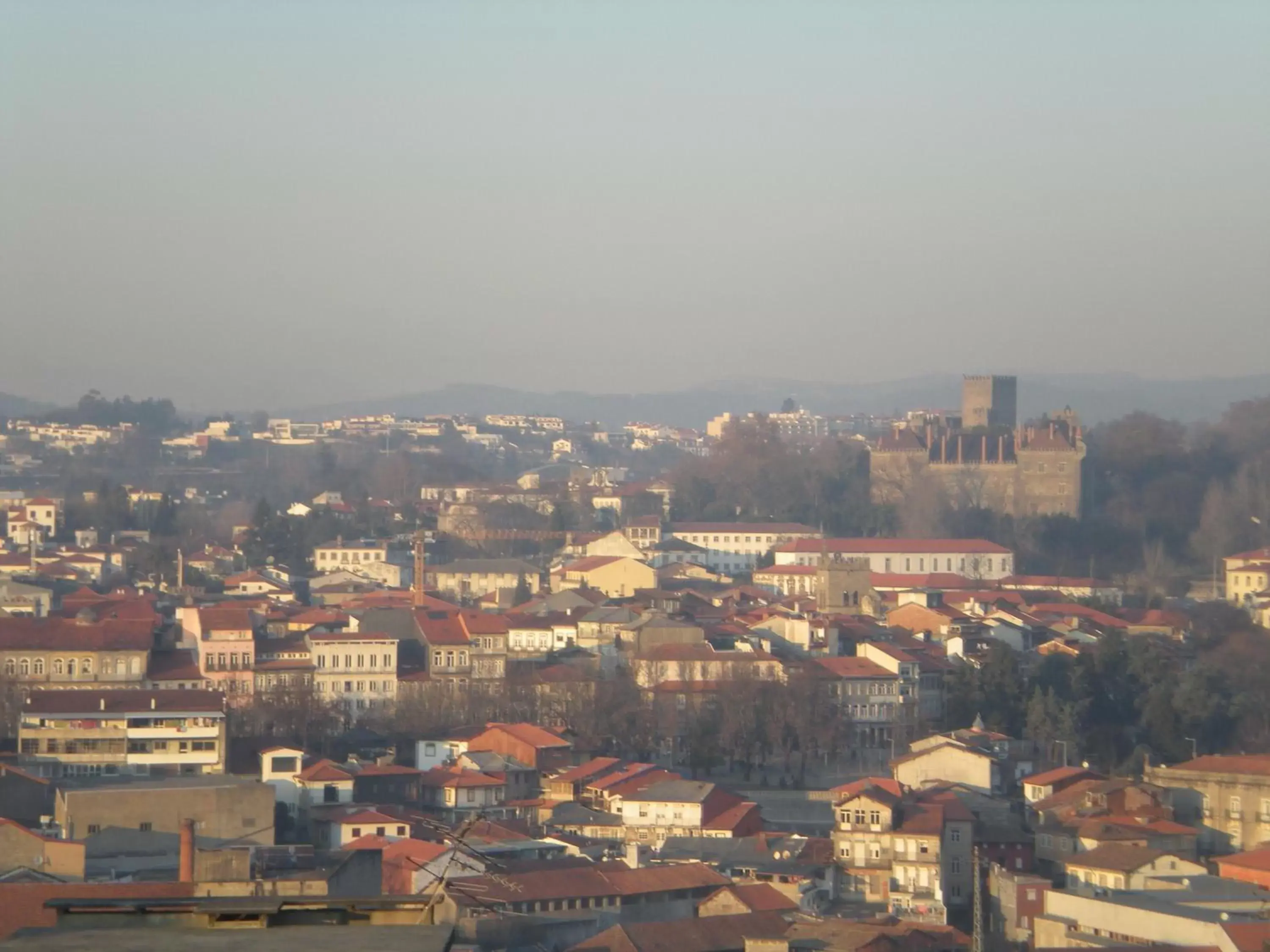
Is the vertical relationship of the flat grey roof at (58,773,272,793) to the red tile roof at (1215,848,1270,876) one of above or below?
above

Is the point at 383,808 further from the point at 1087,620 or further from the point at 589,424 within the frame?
the point at 589,424

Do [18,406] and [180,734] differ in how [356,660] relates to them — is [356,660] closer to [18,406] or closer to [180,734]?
[180,734]

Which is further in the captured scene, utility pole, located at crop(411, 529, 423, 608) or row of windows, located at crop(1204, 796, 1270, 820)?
utility pole, located at crop(411, 529, 423, 608)

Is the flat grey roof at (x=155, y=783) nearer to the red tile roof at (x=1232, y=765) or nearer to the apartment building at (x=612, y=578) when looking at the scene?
the red tile roof at (x=1232, y=765)

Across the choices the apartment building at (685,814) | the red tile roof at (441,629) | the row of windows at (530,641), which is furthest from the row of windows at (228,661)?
the apartment building at (685,814)

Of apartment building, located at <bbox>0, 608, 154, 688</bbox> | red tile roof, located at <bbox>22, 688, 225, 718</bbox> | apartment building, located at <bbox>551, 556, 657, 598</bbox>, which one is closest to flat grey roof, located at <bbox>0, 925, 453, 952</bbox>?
red tile roof, located at <bbox>22, 688, 225, 718</bbox>

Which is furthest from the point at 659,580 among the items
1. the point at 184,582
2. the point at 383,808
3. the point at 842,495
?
the point at 383,808

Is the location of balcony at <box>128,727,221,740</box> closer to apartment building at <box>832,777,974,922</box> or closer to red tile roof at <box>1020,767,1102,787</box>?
apartment building at <box>832,777,974,922</box>
